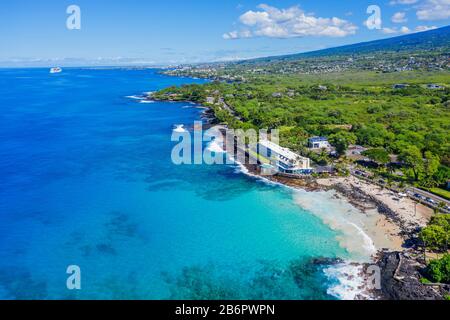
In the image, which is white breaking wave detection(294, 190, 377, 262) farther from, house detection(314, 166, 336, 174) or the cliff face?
house detection(314, 166, 336, 174)

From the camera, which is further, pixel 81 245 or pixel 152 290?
pixel 81 245

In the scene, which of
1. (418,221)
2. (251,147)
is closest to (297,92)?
(251,147)

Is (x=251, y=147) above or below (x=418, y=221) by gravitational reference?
above

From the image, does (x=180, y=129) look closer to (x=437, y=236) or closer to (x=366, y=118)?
(x=366, y=118)

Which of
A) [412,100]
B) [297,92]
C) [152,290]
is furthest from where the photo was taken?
[297,92]

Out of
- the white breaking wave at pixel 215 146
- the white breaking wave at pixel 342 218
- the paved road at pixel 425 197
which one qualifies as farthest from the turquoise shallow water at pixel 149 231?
the paved road at pixel 425 197
